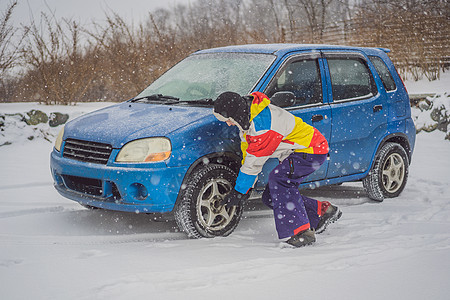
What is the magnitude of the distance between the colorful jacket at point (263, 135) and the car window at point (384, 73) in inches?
83.0

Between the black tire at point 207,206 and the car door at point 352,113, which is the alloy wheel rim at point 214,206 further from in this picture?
the car door at point 352,113

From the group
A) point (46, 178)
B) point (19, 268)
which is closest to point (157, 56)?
point (46, 178)

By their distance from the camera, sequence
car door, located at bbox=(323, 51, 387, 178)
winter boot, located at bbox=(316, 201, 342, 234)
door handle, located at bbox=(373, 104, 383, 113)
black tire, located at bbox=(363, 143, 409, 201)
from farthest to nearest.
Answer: black tire, located at bbox=(363, 143, 409, 201) → door handle, located at bbox=(373, 104, 383, 113) → car door, located at bbox=(323, 51, 387, 178) → winter boot, located at bbox=(316, 201, 342, 234)

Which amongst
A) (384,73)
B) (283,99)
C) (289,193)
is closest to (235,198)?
(289,193)

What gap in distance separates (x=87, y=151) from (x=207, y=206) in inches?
44.1

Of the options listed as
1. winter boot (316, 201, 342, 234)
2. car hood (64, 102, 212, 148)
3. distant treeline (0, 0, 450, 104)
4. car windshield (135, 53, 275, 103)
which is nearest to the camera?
car hood (64, 102, 212, 148)

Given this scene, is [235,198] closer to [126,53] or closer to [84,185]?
[84,185]

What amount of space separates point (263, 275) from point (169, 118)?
66.2 inches

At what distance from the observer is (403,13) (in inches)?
648

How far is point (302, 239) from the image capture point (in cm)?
457

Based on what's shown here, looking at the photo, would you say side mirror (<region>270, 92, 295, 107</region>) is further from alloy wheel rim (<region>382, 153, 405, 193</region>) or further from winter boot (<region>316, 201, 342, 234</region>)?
alloy wheel rim (<region>382, 153, 405, 193</region>)

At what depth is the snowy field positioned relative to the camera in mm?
3475

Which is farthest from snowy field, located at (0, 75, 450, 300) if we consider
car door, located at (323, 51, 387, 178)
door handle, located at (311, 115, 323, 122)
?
door handle, located at (311, 115, 323, 122)

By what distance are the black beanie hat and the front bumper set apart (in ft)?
1.91
